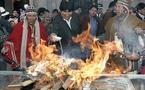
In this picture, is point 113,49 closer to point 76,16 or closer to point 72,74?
point 72,74

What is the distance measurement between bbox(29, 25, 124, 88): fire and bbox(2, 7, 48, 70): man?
10.9 inches

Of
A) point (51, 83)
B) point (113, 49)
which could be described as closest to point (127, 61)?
point (113, 49)

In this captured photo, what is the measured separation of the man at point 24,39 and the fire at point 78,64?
276 mm

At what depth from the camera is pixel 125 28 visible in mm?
10461

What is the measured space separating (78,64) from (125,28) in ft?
7.46

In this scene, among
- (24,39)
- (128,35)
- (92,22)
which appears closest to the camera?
(24,39)

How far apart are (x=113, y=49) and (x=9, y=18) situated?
439 cm

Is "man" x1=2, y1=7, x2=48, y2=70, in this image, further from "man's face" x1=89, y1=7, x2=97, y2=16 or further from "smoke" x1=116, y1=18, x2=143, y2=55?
"man's face" x1=89, y1=7, x2=97, y2=16

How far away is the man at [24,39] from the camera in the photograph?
9.89m

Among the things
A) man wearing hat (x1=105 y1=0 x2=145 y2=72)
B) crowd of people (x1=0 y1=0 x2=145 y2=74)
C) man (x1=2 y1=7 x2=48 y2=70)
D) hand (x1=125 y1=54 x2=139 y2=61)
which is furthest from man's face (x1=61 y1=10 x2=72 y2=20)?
A: hand (x1=125 y1=54 x2=139 y2=61)

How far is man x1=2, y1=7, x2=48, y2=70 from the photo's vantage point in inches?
389

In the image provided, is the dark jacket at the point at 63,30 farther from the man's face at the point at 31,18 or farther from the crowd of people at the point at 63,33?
the man's face at the point at 31,18

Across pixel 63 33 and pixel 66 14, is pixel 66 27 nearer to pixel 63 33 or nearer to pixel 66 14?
pixel 63 33

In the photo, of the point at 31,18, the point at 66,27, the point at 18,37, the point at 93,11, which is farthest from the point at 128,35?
the point at 18,37
